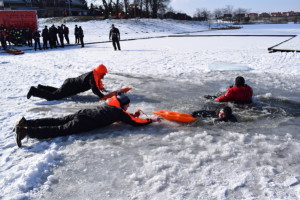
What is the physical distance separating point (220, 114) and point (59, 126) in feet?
9.23

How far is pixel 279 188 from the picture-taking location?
110 inches

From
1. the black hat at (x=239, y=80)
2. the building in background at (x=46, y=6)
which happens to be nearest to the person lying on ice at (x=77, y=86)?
the black hat at (x=239, y=80)

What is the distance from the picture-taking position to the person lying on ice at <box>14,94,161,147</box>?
3.97 meters

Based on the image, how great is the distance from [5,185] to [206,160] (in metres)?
2.47

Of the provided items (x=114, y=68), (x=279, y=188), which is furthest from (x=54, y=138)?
(x=114, y=68)

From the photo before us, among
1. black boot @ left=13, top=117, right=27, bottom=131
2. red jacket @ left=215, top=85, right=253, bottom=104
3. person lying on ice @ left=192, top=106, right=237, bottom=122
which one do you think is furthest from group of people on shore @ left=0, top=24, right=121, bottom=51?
black boot @ left=13, top=117, right=27, bottom=131

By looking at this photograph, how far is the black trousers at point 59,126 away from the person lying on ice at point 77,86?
172cm

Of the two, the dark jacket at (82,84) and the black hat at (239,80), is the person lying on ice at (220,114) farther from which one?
the dark jacket at (82,84)

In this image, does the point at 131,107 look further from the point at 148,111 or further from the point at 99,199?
the point at 99,199

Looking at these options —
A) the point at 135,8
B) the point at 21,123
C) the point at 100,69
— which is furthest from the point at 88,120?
the point at 135,8

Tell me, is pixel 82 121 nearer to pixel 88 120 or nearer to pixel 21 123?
pixel 88 120

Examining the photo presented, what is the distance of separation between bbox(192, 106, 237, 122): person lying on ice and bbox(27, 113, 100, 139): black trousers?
2.01 m

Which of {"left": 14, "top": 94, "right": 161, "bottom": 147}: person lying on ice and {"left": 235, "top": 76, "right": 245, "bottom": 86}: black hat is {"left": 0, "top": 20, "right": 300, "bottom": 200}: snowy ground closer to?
{"left": 14, "top": 94, "right": 161, "bottom": 147}: person lying on ice

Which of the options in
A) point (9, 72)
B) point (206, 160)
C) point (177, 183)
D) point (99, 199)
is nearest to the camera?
point (99, 199)
